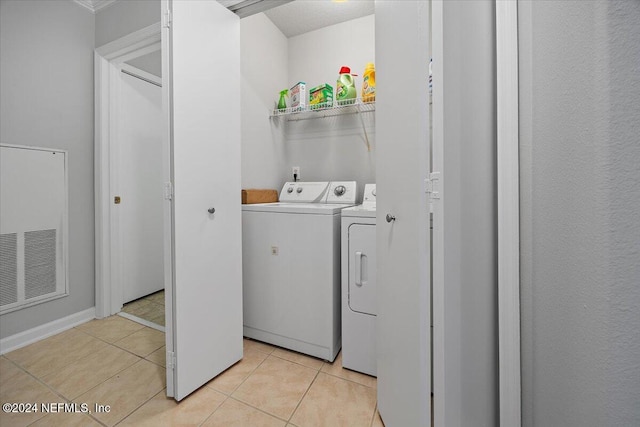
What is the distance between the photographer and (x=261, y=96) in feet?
7.30

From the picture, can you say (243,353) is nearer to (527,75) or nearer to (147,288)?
(147,288)

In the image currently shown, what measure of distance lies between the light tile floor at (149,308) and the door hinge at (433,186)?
2.25 meters

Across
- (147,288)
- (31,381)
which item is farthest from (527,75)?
(147,288)

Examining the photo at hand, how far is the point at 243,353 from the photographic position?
167 centimetres

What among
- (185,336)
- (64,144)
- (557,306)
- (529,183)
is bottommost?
(185,336)

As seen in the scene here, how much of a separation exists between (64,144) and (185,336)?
1.80 m

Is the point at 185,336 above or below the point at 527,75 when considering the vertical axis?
below

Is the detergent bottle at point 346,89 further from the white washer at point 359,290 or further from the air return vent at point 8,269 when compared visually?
the air return vent at point 8,269

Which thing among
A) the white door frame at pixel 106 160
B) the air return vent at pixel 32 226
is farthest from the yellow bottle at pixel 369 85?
the air return vent at pixel 32 226

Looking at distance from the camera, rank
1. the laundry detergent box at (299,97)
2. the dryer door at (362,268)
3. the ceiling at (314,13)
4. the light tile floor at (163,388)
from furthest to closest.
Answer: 1. the laundry detergent box at (299,97)
2. the ceiling at (314,13)
3. the dryer door at (362,268)
4. the light tile floor at (163,388)

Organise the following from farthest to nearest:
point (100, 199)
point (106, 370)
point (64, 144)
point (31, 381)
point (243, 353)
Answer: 1. point (100, 199)
2. point (64, 144)
3. point (243, 353)
4. point (106, 370)
5. point (31, 381)

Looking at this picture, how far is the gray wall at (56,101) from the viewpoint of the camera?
5.45 ft

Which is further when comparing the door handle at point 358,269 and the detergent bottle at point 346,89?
the detergent bottle at point 346,89

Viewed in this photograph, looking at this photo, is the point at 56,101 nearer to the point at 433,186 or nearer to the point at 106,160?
the point at 106,160
